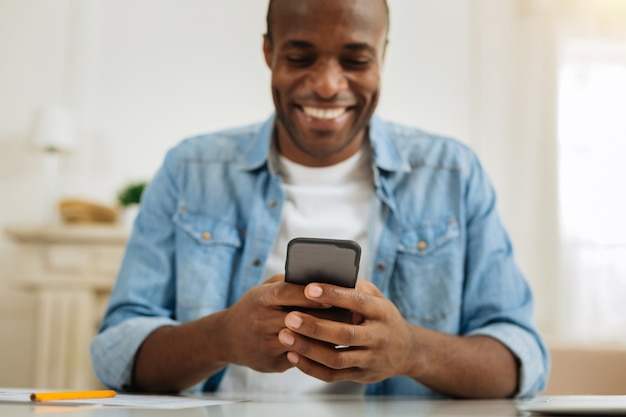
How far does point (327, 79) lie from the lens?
1.17 meters

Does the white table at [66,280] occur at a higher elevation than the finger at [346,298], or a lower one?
lower

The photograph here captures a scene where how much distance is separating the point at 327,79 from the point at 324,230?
0.26m

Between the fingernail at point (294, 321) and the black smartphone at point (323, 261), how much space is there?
1.5 inches

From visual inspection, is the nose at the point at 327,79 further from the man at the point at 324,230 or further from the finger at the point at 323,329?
the finger at the point at 323,329

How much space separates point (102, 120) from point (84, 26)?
45 centimetres

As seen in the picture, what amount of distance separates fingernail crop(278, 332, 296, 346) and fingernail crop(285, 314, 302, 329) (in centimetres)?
2

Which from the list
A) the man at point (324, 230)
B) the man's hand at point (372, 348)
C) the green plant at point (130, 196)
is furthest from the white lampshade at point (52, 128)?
the man's hand at point (372, 348)

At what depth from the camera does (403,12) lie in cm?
357

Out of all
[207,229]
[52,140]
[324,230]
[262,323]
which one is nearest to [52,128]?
[52,140]

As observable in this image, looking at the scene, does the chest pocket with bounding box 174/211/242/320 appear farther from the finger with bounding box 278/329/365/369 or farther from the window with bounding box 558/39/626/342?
the window with bounding box 558/39/626/342

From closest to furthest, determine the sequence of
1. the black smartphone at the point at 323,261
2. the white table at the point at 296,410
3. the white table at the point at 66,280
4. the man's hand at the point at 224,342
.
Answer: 1. the white table at the point at 296,410
2. the black smartphone at the point at 323,261
3. the man's hand at the point at 224,342
4. the white table at the point at 66,280

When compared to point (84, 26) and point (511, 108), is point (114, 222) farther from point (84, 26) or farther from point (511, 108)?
point (511, 108)

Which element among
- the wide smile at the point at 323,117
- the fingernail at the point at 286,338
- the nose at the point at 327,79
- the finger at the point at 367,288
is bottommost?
the fingernail at the point at 286,338

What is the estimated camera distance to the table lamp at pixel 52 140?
3004mm
